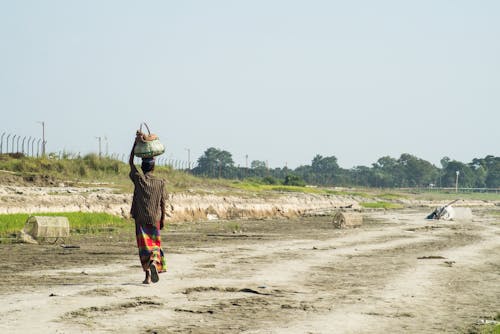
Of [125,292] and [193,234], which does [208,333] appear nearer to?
[125,292]

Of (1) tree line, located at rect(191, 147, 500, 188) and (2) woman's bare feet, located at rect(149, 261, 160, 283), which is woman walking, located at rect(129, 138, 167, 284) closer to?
(2) woman's bare feet, located at rect(149, 261, 160, 283)

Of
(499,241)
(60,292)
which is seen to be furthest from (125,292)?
(499,241)

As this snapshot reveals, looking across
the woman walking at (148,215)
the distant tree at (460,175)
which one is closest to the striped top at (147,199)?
the woman walking at (148,215)

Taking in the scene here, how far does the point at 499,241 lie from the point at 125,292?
53.3 ft

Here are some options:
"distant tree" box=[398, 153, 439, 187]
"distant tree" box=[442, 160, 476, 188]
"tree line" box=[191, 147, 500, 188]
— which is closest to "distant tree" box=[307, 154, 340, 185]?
"tree line" box=[191, 147, 500, 188]

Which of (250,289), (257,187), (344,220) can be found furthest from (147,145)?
(257,187)

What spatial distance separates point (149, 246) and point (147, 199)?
0.74 meters

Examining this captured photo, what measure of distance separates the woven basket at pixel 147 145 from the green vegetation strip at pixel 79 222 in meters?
10.8

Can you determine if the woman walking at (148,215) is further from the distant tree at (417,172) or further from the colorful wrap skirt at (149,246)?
the distant tree at (417,172)

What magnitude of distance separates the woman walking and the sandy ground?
412 millimetres

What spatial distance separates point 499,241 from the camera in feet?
79.2

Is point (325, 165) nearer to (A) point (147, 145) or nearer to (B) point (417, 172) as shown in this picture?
(B) point (417, 172)

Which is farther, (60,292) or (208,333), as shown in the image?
(60,292)

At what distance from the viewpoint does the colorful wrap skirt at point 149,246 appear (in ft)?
38.8
